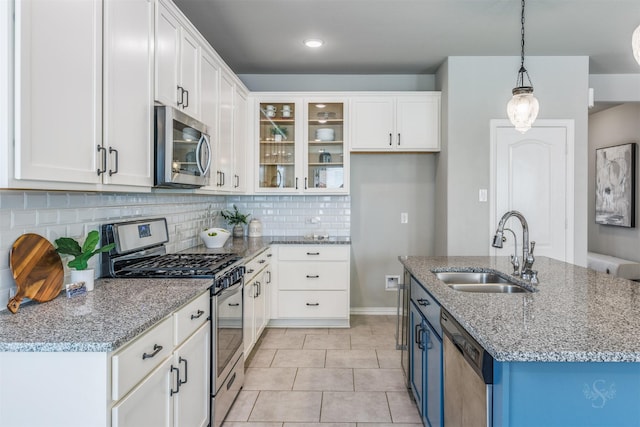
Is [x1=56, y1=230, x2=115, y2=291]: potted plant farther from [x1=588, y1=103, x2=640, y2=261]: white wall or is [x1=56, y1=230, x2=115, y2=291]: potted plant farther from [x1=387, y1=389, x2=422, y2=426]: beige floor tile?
[x1=588, y1=103, x2=640, y2=261]: white wall

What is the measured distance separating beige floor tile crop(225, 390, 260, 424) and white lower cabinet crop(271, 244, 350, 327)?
130cm

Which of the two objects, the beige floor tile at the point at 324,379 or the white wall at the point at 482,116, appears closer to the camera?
the beige floor tile at the point at 324,379

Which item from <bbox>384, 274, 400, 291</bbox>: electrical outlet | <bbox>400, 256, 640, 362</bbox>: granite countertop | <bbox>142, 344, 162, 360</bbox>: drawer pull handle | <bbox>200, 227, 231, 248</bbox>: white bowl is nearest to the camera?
<bbox>400, 256, 640, 362</bbox>: granite countertop

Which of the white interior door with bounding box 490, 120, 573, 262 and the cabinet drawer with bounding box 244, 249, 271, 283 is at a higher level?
the white interior door with bounding box 490, 120, 573, 262

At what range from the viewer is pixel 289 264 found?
399 cm

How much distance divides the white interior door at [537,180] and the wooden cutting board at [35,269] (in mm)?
3484

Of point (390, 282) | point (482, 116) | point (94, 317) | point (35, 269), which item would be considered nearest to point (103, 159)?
point (35, 269)

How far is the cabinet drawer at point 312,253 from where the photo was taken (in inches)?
157

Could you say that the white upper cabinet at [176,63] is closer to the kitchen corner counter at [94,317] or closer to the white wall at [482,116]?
the kitchen corner counter at [94,317]

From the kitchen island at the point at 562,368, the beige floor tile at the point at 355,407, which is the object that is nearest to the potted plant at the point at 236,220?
the beige floor tile at the point at 355,407

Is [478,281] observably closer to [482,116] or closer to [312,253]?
[312,253]

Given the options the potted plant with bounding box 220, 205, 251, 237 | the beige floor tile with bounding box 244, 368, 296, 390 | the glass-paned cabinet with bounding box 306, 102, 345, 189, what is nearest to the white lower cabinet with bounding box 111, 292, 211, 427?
the beige floor tile with bounding box 244, 368, 296, 390

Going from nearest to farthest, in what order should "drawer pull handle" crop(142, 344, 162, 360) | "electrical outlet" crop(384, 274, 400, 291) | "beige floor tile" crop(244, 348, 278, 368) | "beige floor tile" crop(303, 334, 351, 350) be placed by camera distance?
"drawer pull handle" crop(142, 344, 162, 360)
"beige floor tile" crop(244, 348, 278, 368)
"beige floor tile" crop(303, 334, 351, 350)
"electrical outlet" crop(384, 274, 400, 291)

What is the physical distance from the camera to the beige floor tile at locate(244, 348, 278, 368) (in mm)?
3178
